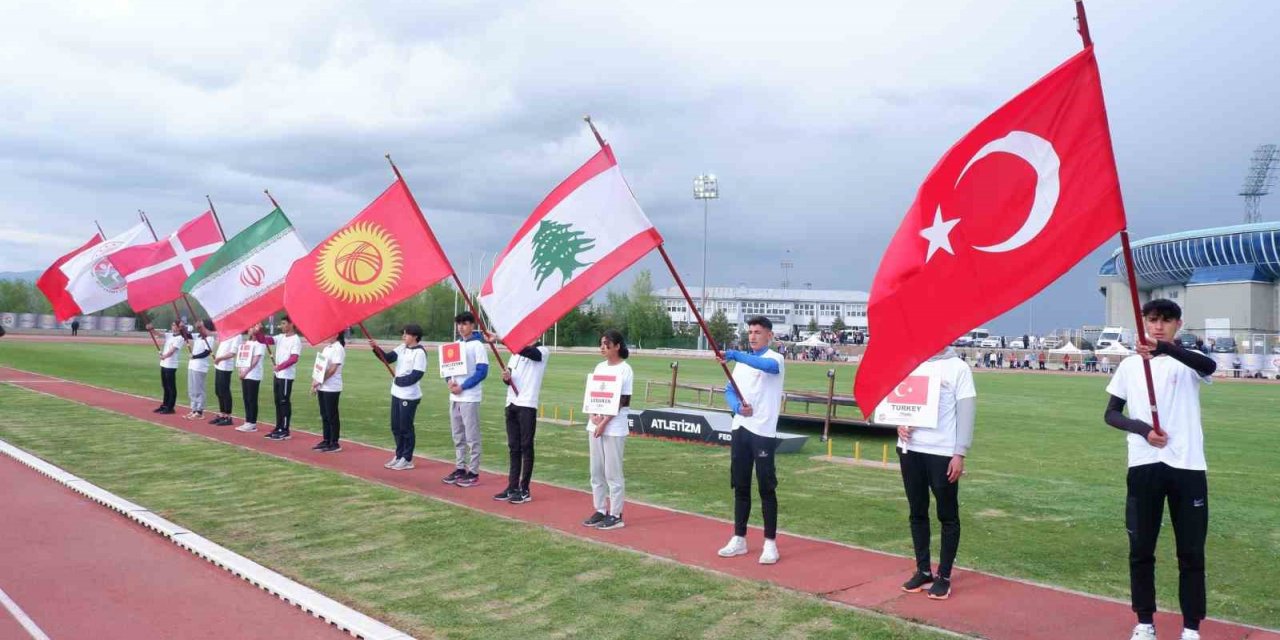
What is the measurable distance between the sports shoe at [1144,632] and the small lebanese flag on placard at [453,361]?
25.7ft

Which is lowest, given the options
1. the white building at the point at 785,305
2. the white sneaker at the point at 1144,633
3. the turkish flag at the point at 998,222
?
the white sneaker at the point at 1144,633

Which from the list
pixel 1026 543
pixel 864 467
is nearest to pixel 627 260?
pixel 1026 543

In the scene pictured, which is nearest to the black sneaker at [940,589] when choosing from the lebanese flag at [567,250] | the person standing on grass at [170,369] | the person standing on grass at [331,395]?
the lebanese flag at [567,250]

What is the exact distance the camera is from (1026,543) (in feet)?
27.3

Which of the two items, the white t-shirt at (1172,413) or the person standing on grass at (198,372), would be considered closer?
the white t-shirt at (1172,413)

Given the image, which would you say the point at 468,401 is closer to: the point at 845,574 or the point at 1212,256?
the point at 845,574

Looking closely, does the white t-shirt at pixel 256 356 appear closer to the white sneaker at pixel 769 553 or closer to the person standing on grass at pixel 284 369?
the person standing on grass at pixel 284 369

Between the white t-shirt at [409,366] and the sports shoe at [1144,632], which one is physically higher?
the white t-shirt at [409,366]

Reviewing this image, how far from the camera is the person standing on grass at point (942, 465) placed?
20.9 feet

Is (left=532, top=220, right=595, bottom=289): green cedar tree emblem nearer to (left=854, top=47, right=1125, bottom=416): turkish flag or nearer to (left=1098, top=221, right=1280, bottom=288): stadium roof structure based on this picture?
(left=854, top=47, right=1125, bottom=416): turkish flag

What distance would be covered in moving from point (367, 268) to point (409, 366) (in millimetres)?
1826

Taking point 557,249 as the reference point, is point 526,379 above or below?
below

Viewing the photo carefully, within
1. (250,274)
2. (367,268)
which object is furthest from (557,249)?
(250,274)

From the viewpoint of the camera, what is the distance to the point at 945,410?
21.2 feet
